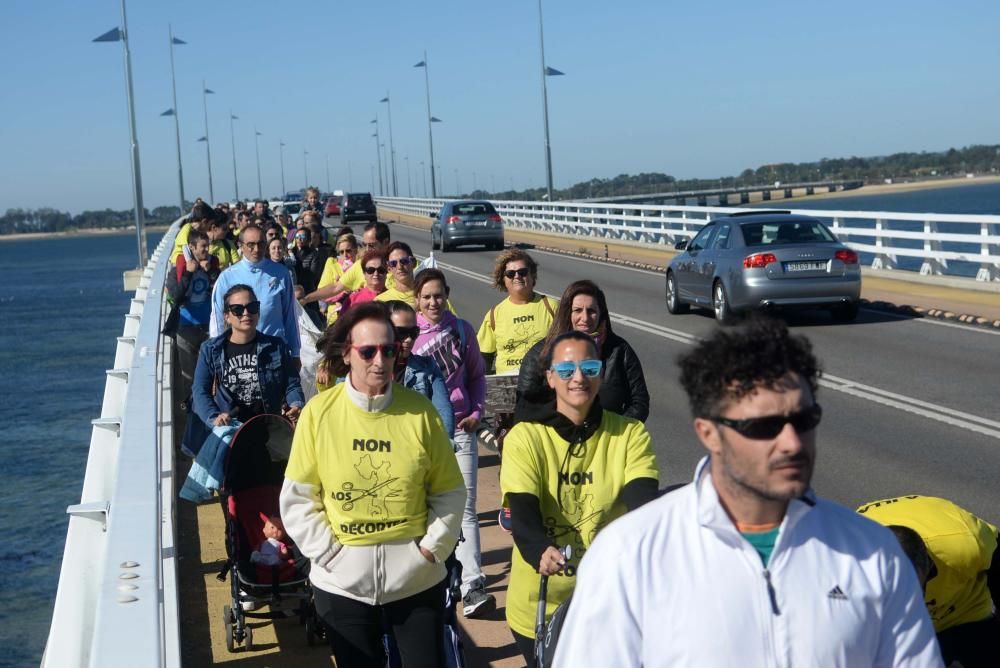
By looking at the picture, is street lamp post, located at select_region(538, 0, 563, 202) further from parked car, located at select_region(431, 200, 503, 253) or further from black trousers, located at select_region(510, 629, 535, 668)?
black trousers, located at select_region(510, 629, 535, 668)

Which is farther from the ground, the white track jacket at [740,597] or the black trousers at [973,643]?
the white track jacket at [740,597]

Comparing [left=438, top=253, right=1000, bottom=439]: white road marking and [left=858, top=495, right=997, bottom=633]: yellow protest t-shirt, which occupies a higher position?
[left=858, top=495, right=997, bottom=633]: yellow protest t-shirt

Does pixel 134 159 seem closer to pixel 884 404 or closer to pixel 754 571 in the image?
pixel 884 404

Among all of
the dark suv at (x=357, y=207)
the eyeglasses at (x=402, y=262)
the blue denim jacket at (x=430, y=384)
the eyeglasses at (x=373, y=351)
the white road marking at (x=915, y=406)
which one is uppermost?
the dark suv at (x=357, y=207)

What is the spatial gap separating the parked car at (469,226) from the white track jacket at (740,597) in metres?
39.9

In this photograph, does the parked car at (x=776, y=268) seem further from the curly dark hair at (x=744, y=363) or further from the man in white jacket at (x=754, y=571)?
the man in white jacket at (x=754, y=571)

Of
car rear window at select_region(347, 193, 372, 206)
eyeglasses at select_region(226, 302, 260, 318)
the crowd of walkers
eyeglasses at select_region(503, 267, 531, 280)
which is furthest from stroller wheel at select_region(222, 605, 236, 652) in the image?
car rear window at select_region(347, 193, 372, 206)

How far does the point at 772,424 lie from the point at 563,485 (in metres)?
2.11

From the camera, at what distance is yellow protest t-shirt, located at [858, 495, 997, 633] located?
448cm

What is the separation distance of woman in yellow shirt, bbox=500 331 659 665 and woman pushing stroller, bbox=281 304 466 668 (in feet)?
1.24

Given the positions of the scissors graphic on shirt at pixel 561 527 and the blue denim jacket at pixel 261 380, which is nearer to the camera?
the scissors graphic on shirt at pixel 561 527

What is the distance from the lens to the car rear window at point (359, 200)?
71750 millimetres

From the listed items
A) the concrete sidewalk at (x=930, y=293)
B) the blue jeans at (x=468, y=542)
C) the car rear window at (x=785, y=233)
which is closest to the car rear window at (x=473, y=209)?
the concrete sidewalk at (x=930, y=293)

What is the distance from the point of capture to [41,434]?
39500mm
